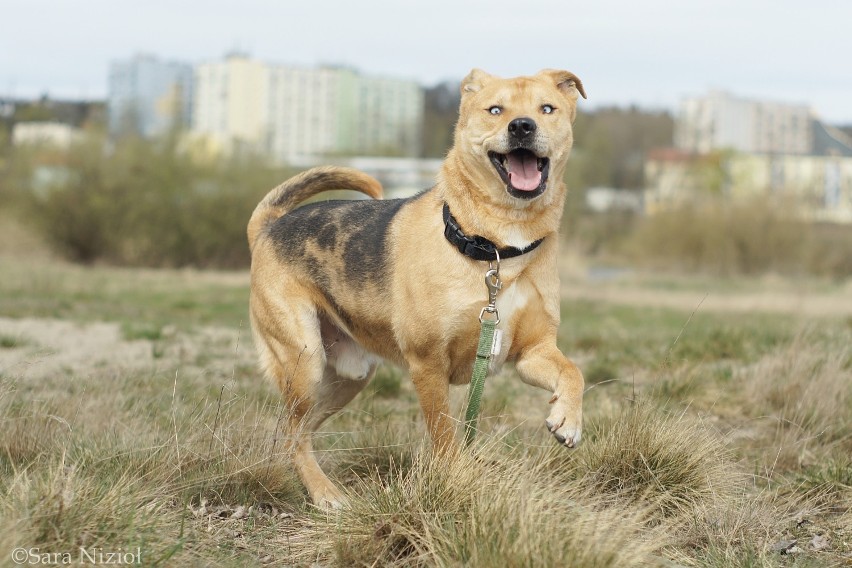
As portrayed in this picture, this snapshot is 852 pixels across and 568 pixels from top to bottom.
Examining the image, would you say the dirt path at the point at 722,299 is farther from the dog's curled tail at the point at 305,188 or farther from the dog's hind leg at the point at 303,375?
the dog's hind leg at the point at 303,375

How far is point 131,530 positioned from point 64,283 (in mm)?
14905

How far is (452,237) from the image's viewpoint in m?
4.93

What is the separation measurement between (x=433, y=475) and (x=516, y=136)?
157 cm

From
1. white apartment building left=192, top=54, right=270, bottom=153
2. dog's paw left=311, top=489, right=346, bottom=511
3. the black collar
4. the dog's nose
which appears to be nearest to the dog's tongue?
the dog's nose

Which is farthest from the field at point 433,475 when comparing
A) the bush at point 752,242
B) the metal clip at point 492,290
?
the bush at point 752,242

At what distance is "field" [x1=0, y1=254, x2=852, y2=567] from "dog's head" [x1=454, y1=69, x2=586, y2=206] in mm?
1121

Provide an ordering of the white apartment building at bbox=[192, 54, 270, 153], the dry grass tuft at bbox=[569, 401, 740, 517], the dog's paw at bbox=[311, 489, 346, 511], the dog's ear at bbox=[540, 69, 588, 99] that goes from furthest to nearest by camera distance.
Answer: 1. the white apartment building at bbox=[192, 54, 270, 153]
2. the dog's ear at bbox=[540, 69, 588, 99]
3. the dry grass tuft at bbox=[569, 401, 740, 517]
4. the dog's paw at bbox=[311, 489, 346, 511]

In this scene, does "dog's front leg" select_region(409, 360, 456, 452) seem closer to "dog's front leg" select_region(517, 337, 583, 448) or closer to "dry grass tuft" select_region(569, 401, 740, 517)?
"dog's front leg" select_region(517, 337, 583, 448)

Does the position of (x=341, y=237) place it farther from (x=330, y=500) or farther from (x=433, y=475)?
(x=433, y=475)

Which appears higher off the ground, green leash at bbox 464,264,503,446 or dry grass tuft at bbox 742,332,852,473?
green leash at bbox 464,264,503,446

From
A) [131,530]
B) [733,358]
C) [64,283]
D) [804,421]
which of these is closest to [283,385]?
[131,530]

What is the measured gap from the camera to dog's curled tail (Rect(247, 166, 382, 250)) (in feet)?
19.9

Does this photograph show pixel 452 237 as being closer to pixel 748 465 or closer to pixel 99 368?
pixel 748 465

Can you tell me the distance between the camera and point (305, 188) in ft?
20.7
